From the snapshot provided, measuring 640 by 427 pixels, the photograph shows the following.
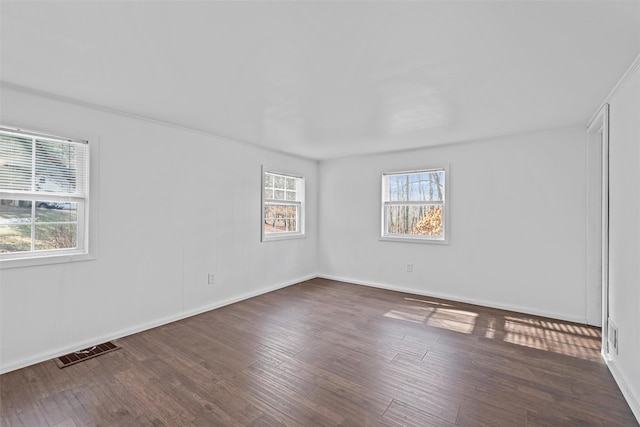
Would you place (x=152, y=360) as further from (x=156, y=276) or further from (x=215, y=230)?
(x=215, y=230)

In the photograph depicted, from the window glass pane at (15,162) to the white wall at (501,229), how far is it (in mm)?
4210

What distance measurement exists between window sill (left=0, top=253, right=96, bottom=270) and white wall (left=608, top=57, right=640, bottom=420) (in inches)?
171

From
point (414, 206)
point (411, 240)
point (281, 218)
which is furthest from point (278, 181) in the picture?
point (411, 240)

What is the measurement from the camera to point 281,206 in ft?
17.1

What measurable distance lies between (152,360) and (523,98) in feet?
13.2

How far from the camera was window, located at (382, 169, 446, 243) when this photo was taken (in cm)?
455

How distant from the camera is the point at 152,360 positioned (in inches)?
102

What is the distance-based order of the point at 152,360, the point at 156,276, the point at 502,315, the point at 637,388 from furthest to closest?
the point at 502,315 < the point at 156,276 < the point at 152,360 < the point at 637,388

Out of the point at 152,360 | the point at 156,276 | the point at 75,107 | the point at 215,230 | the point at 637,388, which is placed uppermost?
the point at 75,107

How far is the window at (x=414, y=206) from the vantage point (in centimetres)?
455

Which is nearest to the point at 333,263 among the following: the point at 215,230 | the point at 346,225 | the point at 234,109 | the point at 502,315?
the point at 346,225

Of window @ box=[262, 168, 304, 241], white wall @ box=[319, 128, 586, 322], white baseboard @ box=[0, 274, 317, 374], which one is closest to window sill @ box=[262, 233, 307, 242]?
window @ box=[262, 168, 304, 241]

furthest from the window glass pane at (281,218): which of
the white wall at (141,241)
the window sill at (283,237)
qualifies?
the white wall at (141,241)

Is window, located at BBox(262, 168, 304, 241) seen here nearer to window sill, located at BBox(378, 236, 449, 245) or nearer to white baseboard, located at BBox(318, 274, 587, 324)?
white baseboard, located at BBox(318, 274, 587, 324)
